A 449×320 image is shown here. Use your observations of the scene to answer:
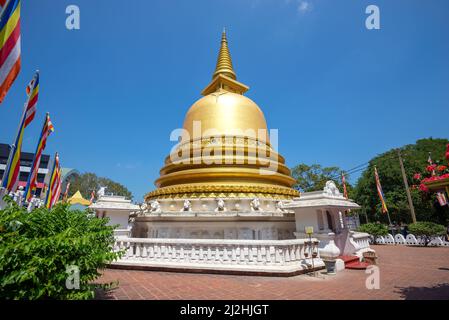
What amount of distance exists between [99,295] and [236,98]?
51.7 ft

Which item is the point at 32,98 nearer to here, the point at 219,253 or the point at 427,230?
the point at 219,253

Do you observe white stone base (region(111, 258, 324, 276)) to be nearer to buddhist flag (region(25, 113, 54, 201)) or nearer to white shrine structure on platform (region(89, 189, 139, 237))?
white shrine structure on platform (region(89, 189, 139, 237))

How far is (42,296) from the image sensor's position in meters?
3.87

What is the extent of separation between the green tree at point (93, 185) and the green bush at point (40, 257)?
2334 inches

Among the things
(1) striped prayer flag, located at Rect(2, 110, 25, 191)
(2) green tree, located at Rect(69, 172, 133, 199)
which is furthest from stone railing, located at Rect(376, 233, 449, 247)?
(2) green tree, located at Rect(69, 172, 133, 199)

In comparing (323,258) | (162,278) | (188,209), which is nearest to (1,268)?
(162,278)

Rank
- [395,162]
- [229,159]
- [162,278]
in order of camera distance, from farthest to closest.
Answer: [395,162] → [229,159] → [162,278]

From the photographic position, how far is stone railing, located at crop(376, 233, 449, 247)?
58.0 ft

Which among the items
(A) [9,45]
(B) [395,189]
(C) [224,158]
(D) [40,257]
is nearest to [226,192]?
(C) [224,158]

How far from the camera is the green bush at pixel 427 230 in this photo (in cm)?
1783

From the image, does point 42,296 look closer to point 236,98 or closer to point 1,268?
point 1,268

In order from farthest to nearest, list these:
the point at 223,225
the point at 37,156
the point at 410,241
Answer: the point at 410,241, the point at 223,225, the point at 37,156

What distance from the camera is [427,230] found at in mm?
18000

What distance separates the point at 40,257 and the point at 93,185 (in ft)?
214
